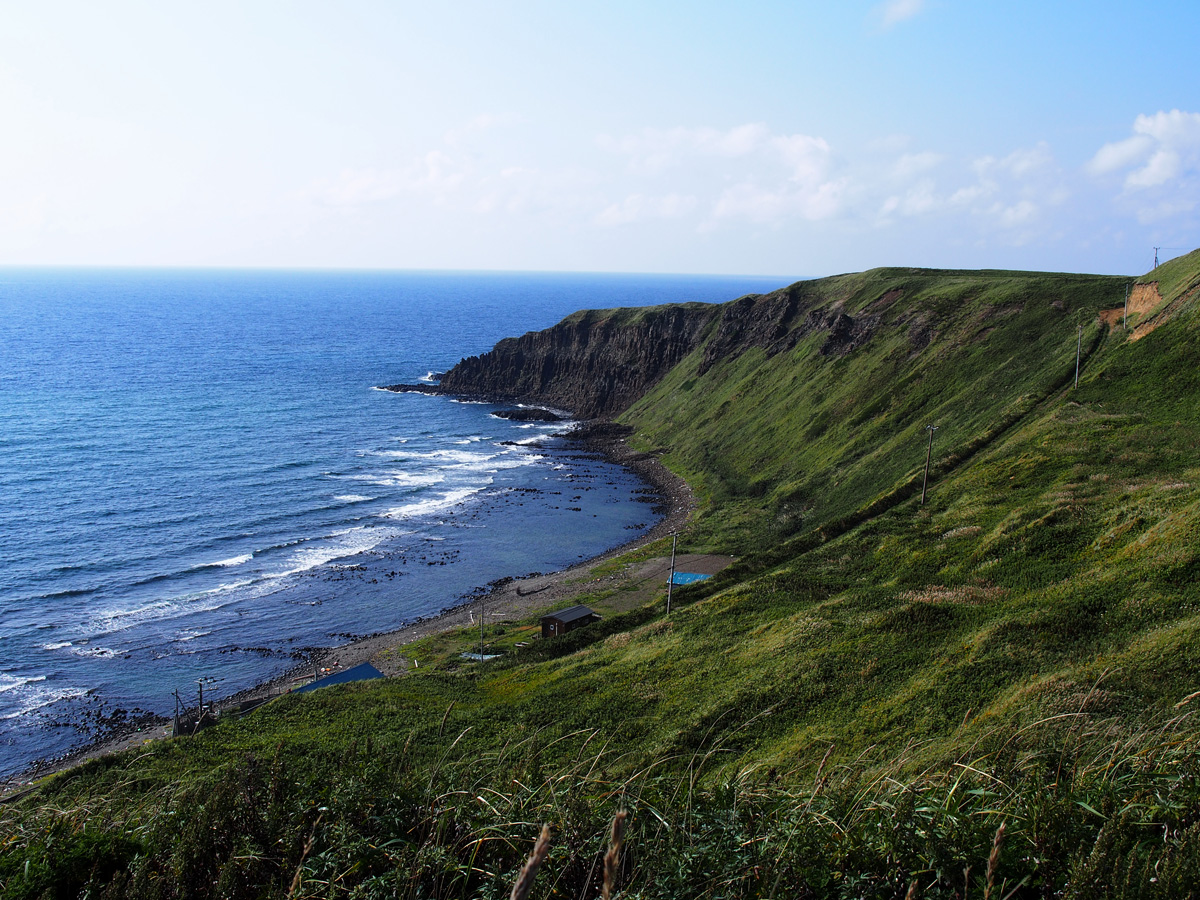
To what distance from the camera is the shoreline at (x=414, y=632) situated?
42719 mm

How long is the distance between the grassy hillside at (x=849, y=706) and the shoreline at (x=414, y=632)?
18.8ft

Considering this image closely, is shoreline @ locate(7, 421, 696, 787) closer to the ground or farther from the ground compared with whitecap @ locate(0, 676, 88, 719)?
farther from the ground

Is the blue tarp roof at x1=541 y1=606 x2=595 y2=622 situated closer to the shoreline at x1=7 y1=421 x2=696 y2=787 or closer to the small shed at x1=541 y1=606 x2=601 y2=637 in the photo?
the small shed at x1=541 y1=606 x2=601 y2=637

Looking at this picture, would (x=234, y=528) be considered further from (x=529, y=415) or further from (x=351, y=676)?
(x=529, y=415)

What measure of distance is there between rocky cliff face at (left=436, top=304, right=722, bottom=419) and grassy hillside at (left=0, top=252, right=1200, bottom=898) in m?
44.0

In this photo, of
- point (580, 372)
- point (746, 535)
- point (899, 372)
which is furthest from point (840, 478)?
point (580, 372)

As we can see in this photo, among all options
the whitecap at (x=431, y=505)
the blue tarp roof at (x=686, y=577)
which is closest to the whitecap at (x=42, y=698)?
the whitecap at (x=431, y=505)

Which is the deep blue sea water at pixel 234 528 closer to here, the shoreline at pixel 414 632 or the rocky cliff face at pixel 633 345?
the shoreline at pixel 414 632

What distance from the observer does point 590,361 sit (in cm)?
14925

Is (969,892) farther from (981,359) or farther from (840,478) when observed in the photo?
(981,359)

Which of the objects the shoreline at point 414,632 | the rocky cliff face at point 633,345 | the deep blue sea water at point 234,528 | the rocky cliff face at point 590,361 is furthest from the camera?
the rocky cliff face at point 590,361

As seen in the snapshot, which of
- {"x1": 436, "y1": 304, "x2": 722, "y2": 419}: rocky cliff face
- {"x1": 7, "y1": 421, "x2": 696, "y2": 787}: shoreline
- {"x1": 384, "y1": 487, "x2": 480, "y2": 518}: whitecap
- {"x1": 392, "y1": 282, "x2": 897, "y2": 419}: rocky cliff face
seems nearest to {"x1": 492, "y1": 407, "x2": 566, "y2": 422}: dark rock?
{"x1": 392, "y1": 282, "x2": 897, "y2": 419}: rocky cliff face

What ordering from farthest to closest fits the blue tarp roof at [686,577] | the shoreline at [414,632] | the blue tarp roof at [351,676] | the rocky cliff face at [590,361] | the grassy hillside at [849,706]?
the rocky cliff face at [590,361], the blue tarp roof at [686,577], the blue tarp roof at [351,676], the shoreline at [414,632], the grassy hillside at [849,706]

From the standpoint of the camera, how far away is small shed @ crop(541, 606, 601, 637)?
52.5 metres
